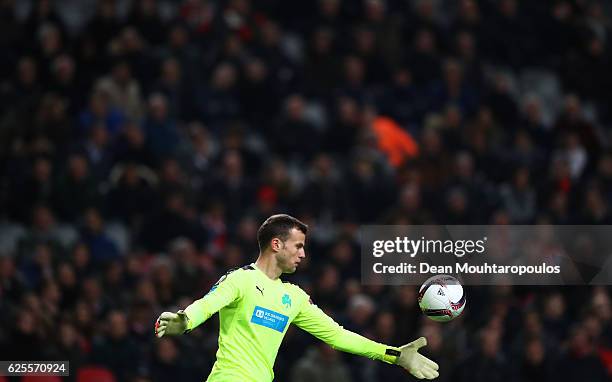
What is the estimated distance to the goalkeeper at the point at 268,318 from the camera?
8.20 metres

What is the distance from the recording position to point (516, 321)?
14.2 m

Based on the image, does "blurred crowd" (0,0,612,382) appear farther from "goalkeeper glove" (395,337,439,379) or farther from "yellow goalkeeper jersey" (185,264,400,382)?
"goalkeeper glove" (395,337,439,379)

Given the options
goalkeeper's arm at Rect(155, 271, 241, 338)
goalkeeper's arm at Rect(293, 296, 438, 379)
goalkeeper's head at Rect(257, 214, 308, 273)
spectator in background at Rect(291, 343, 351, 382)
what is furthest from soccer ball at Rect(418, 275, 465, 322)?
spectator in background at Rect(291, 343, 351, 382)

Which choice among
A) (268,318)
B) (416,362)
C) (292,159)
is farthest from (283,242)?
(292,159)

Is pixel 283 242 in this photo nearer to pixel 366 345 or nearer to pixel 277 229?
pixel 277 229

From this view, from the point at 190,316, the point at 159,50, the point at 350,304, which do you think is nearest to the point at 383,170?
the point at 350,304

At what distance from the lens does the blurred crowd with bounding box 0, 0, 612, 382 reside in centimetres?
1365

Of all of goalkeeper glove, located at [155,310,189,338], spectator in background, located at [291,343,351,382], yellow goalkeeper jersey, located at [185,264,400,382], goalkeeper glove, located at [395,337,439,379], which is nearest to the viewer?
goalkeeper glove, located at [155,310,189,338]

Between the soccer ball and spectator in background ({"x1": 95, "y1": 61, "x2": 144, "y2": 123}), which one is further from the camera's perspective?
spectator in background ({"x1": 95, "y1": 61, "x2": 144, "y2": 123})

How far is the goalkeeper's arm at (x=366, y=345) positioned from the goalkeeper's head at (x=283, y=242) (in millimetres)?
394

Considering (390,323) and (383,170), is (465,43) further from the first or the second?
(390,323)

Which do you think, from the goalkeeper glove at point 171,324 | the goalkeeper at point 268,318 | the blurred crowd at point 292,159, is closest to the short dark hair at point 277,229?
the goalkeeper at point 268,318

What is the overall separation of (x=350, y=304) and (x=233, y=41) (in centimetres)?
446

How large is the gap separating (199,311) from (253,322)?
0.73 metres
